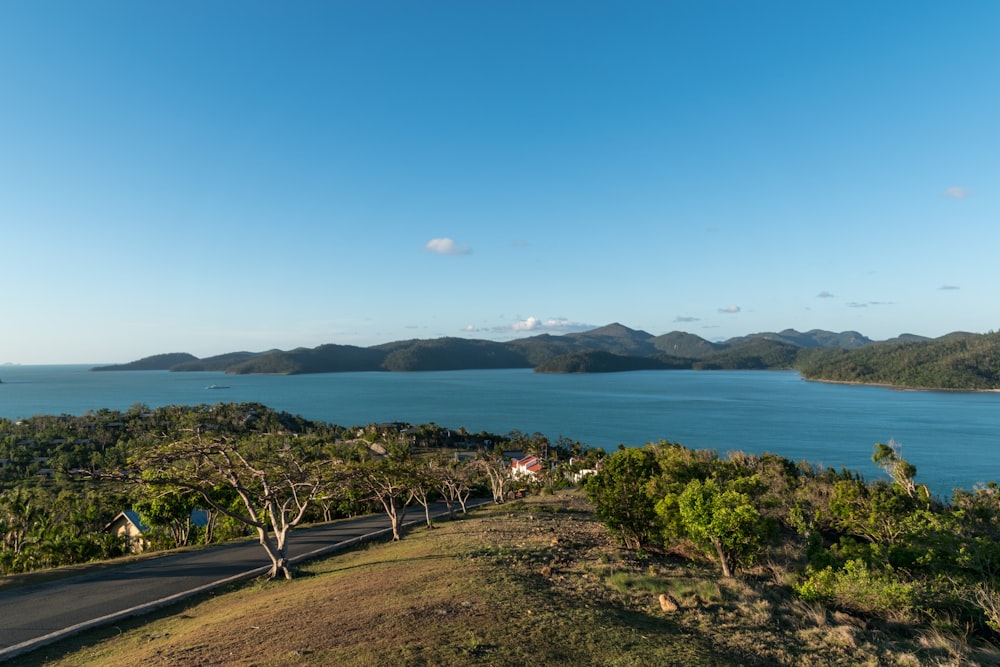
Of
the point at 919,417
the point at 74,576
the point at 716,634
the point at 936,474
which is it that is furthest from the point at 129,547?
the point at 919,417

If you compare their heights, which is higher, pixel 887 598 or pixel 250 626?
pixel 250 626

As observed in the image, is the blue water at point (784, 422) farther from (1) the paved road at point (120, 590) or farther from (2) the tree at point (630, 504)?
(1) the paved road at point (120, 590)

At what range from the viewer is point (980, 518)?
111ft

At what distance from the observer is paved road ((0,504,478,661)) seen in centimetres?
1531

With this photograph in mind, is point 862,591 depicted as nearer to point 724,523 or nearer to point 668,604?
point 724,523

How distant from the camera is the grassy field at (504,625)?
36.3 ft

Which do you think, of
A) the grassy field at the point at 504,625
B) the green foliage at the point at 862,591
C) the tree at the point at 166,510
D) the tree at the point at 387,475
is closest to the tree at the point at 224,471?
the grassy field at the point at 504,625

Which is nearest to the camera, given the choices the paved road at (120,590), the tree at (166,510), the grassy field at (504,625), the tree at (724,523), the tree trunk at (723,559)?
the grassy field at (504,625)

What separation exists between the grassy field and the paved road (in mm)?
1070

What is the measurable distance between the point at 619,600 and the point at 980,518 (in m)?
34.2

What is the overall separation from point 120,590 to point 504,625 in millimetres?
16845

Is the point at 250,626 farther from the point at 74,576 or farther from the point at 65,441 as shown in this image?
the point at 65,441

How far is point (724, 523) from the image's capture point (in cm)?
2077

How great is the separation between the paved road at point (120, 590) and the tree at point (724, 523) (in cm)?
1795
